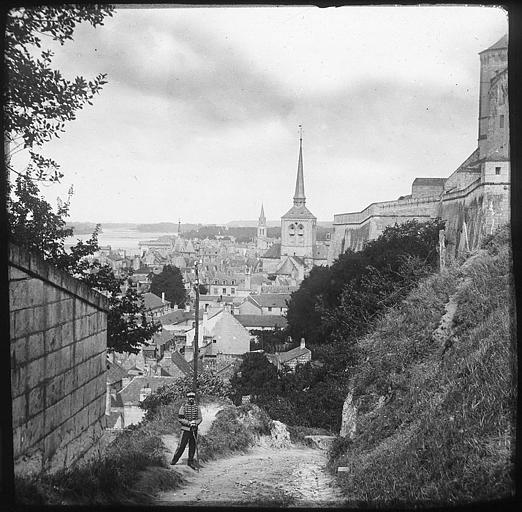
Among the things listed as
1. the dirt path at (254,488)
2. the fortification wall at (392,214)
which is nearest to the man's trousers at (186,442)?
the dirt path at (254,488)

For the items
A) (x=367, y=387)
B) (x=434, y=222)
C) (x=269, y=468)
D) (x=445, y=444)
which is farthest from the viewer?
(x=434, y=222)

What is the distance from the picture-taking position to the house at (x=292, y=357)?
1137cm

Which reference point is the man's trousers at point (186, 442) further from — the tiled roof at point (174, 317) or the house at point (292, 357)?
the house at point (292, 357)

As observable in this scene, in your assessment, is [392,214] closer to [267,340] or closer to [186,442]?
[267,340]

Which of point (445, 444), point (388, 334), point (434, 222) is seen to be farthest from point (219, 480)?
point (434, 222)

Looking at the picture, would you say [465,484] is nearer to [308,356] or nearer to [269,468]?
[269,468]

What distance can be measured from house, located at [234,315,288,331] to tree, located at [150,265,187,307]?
4297 mm

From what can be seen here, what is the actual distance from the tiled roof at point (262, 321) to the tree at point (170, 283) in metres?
4.30

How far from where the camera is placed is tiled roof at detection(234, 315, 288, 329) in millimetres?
10147

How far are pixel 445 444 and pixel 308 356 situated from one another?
9.07 meters

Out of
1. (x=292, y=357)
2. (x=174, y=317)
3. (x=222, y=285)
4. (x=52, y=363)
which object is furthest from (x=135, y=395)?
(x=292, y=357)

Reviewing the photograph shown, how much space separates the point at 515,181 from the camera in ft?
8.84

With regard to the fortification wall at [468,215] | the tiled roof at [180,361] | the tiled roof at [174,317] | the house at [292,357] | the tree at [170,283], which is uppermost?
the fortification wall at [468,215]

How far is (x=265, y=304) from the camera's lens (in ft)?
36.2
